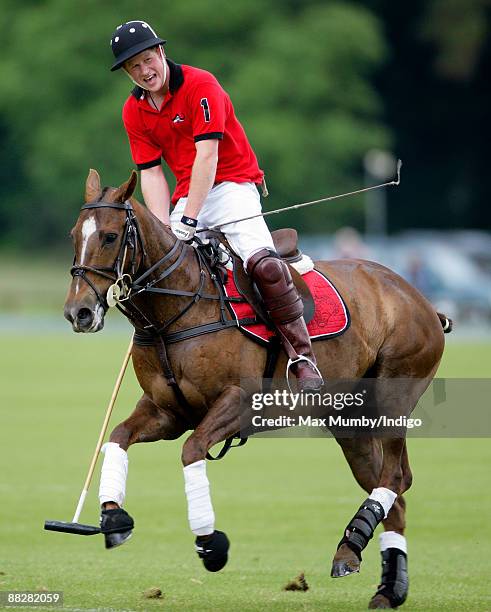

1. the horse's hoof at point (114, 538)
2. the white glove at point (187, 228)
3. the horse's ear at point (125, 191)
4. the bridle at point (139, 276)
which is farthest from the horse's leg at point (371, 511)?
the horse's ear at point (125, 191)

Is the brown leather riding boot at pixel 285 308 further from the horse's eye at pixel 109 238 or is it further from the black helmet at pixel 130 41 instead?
the black helmet at pixel 130 41

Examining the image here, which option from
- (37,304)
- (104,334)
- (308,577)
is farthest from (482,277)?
(308,577)

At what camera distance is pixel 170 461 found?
14734 millimetres

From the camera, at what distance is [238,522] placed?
11133 mm

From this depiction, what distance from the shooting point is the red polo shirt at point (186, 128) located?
292 inches

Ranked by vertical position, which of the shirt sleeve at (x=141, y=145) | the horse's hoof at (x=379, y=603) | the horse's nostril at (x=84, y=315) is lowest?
the horse's hoof at (x=379, y=603)

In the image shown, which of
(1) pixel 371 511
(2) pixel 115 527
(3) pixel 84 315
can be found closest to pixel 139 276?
(3) pixel 84 315

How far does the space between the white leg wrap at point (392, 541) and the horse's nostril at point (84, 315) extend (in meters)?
2.53

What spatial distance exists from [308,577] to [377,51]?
125 feet

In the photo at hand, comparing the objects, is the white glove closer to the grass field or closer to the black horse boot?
the black horse boot

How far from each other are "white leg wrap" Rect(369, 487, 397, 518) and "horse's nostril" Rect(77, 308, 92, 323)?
2205 mm

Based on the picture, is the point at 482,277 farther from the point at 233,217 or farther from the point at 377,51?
the point at 233,217

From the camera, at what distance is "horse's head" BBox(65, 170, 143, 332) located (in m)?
6.61

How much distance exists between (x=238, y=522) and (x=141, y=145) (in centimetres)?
432
